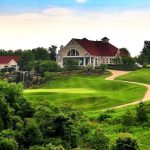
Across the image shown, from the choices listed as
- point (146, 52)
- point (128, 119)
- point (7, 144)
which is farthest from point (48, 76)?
point (7, 144)

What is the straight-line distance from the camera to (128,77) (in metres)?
90.1

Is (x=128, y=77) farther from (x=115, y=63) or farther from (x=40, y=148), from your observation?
(x=40, y=148)

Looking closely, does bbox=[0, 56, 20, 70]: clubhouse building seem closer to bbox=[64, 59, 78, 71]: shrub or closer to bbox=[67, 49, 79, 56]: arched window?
bbox=[67, 49, 79, 56]: arched window

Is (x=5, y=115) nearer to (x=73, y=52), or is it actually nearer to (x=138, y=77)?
(x=138, y=77)

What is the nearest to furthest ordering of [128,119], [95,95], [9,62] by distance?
[128,119] < [95,95] < [9,62]

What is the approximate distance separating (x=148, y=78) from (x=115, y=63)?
28965mm

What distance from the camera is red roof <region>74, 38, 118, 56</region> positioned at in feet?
379

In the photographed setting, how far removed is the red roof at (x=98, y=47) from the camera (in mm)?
115438

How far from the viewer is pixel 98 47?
11988 cm

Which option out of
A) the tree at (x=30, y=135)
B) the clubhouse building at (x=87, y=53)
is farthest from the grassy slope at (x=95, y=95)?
the clubhouse building at (x=87, y=53)

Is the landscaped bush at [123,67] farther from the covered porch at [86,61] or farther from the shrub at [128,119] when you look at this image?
the shrub at [128,119]

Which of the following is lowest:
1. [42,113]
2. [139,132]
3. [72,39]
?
[139,132]

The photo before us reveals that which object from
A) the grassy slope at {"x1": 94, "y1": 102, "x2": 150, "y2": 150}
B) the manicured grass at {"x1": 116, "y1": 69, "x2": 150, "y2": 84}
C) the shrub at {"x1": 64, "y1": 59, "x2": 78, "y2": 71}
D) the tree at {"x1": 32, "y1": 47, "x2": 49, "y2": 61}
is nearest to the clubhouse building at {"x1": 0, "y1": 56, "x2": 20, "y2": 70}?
the tree at {"x1": 32, "y1": 47, "x2": 49, "y2": 61}

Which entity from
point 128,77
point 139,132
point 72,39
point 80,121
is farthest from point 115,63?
point 80,121
